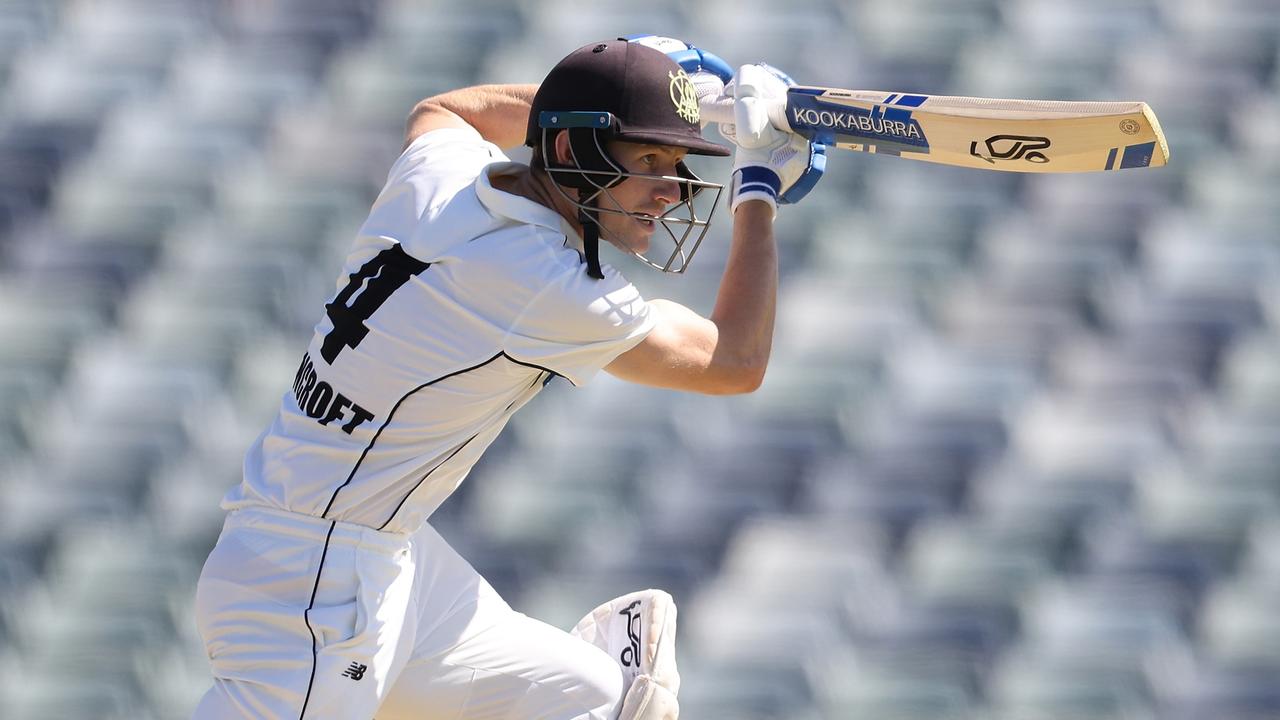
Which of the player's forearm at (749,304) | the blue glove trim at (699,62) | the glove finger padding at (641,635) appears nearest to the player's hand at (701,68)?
the blue glove trim at (699,62)

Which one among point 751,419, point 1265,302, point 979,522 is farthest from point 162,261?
point 1265,302

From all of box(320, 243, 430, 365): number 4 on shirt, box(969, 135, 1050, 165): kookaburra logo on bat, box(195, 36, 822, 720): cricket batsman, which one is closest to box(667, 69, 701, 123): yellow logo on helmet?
box(195, 36, 822, 720): cricket batsman

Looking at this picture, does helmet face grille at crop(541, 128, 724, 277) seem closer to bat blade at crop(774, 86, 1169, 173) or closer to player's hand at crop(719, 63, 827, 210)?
player's hand at crop(719, 63, 827, 210)

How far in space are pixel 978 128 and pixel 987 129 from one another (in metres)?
0.01

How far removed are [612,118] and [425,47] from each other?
10.2 feet

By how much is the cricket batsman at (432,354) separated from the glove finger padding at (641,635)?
37 centimetres

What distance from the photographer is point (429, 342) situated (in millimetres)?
2367

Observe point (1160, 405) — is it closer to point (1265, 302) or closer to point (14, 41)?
point (1265, 302)

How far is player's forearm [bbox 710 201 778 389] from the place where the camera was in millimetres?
2559

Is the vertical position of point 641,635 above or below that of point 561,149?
below

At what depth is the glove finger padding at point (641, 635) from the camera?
279cm

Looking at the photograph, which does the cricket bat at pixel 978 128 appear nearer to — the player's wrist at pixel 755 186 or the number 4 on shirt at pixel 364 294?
the player's wrist at pixel 755 186

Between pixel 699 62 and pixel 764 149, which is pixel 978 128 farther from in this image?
pixel 699 62

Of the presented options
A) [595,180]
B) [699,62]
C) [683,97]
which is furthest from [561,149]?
[699,62]
